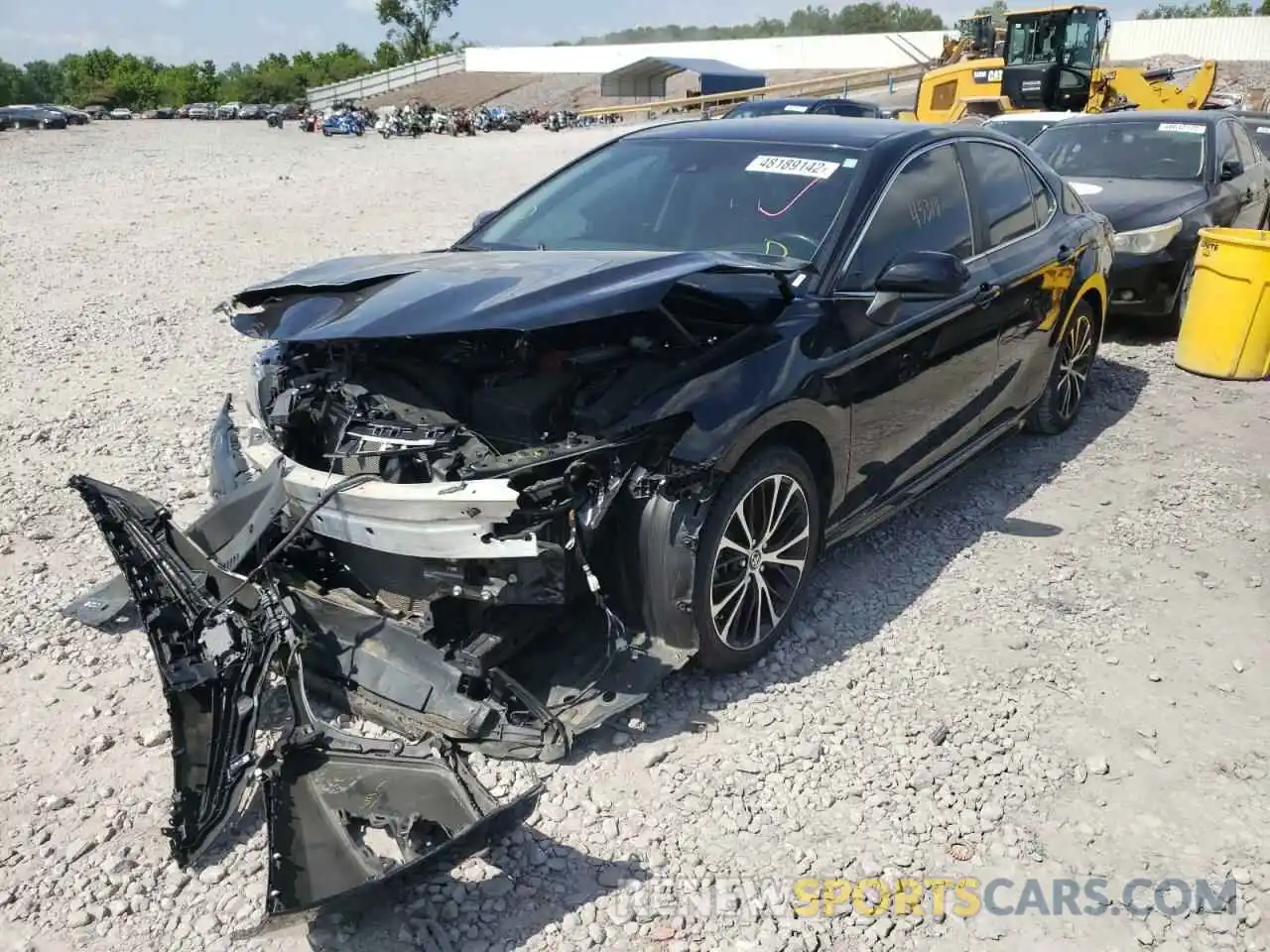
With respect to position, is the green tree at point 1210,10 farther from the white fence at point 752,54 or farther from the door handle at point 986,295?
the door handle at point 986,295

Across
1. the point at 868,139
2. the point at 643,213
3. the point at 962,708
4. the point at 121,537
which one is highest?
the point at 868,139

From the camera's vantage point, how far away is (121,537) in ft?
10.4

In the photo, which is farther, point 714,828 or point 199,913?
point 714,828

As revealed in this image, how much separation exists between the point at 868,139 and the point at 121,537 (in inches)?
127

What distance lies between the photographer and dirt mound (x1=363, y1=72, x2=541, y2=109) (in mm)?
69500

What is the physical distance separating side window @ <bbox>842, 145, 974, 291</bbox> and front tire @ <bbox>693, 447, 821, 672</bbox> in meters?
0.83

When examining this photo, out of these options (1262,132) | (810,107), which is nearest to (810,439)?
(1262,132)

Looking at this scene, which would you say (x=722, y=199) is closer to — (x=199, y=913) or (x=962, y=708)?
(x=962, y=708)

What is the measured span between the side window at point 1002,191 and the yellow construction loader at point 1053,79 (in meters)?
13.8

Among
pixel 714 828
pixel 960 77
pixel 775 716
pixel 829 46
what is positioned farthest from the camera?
pixel 829 46

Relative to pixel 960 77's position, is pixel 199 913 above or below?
below

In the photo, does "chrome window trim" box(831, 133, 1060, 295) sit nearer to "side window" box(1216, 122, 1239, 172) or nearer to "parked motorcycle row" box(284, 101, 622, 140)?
"side window" box(1216, 122, 1239, 172)

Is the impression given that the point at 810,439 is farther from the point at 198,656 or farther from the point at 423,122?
the point at 423,122

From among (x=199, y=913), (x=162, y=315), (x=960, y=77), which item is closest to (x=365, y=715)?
(x=199, y=913)
